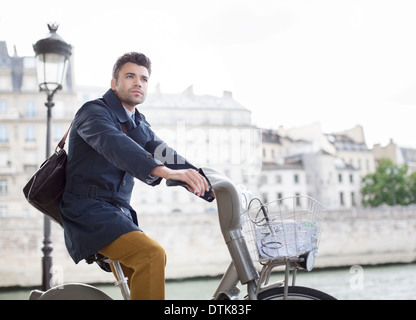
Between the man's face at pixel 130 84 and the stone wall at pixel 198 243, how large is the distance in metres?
11.4

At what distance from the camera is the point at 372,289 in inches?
487

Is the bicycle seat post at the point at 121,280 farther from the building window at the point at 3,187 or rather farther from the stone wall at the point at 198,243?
the building window at the point at 3,187

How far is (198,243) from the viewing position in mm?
14586

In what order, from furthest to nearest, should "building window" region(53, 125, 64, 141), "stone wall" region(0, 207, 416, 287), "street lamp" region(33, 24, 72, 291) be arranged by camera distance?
"building window" region(53, 125, 64, 141) → "stone wall" region(0, 207, 416, 287) → "street lamp" region(33, 24, 72, 291)

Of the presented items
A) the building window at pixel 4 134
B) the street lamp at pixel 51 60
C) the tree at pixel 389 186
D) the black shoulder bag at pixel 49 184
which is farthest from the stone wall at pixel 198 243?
the black shoulder bag at pixel 49 184

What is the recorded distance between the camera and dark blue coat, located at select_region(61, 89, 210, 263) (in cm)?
109

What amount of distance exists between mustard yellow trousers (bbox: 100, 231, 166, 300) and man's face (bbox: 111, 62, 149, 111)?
0.35m

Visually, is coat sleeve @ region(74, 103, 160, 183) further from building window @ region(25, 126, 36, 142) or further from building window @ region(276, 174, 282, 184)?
building window @ region(276, 174, 282, 184)

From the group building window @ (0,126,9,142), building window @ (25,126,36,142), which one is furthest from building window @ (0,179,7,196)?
building window @ (25,126,36,142)

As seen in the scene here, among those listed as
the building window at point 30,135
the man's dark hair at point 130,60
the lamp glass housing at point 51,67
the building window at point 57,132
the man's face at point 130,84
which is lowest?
the man's face at point 130,84

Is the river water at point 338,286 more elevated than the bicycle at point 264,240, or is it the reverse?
the bicycle at point 264,240

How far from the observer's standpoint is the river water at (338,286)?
1114 cm

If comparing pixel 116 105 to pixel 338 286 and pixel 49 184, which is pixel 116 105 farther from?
pixel 338 286
